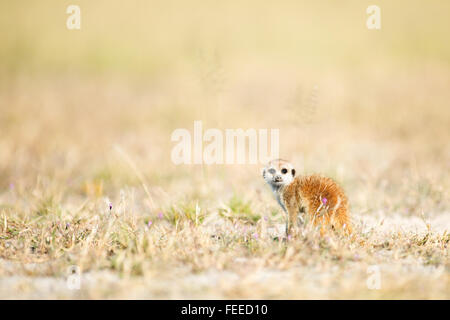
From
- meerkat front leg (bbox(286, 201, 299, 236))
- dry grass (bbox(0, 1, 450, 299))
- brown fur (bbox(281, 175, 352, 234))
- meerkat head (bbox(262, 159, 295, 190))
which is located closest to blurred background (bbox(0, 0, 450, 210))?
dry grass (bbox(0, 1, 450, 299))

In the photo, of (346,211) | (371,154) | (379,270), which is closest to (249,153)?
(371,154)

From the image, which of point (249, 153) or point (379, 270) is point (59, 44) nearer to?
point (249, 153)

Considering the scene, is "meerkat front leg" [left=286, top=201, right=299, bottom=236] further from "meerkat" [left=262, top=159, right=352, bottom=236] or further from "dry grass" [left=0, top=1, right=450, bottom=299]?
"dry grass" [left=0, top=1, right=450, bottom=299]

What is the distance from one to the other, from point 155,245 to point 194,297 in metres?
0.86

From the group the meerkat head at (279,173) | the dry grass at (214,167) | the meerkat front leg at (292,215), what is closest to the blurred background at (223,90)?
the dry grass at (214,167)

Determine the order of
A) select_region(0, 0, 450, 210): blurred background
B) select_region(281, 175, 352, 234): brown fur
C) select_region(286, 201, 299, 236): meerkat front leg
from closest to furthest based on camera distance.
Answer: select_region(281, 175, 352, 234): brown fur, select_region(286, 201, 299, 236): meerkat front leg, select_region(0, 0, 450, 210): blurred background

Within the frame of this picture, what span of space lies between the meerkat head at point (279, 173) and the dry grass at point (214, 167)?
0.43 m

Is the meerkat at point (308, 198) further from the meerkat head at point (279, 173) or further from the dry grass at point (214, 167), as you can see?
the dry grass at point (214, 167)

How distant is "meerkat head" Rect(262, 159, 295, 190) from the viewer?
4.40 metres

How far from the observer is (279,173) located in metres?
4.44

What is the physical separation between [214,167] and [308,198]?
10.9 ft

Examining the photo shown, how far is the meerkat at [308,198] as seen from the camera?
412cm

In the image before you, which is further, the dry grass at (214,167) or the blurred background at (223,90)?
the blurred background at (223,90)

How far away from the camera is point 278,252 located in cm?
377
